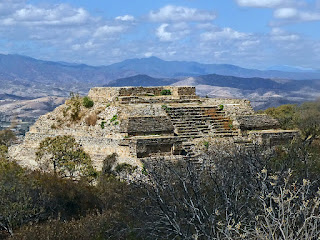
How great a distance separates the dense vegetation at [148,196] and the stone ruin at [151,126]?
44.8 inches

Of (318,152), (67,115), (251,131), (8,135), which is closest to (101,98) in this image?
(67,115)

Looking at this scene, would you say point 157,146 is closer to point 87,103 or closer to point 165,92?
point 87,103

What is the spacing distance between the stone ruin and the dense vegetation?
114 centimetres

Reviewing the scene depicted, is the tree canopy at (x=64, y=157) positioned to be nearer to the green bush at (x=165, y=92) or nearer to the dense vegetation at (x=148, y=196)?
the dense vegetation at (x=148, y=196)

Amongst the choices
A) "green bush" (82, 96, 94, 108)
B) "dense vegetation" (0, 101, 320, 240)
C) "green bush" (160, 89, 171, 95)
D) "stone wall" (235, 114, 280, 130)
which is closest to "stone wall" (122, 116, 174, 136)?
"dense vegetation" (0, 101, 320, 240)

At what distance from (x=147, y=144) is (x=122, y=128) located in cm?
176

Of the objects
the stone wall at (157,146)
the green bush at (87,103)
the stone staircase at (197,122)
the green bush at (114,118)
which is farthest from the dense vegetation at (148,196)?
the green bush at (87,103)

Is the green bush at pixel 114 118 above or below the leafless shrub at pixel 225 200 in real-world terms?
above

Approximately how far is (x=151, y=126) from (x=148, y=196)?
983 centimetres

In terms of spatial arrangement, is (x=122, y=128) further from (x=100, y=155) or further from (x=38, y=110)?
(x=38, y=110)

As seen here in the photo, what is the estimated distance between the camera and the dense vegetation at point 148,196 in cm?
1691

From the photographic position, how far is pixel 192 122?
93.2 feet

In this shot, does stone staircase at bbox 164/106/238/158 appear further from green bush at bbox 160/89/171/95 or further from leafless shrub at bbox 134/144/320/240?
green bush at bbox 160/89/171/95

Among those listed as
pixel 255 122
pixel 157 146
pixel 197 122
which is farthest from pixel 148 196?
pixel 255 122
